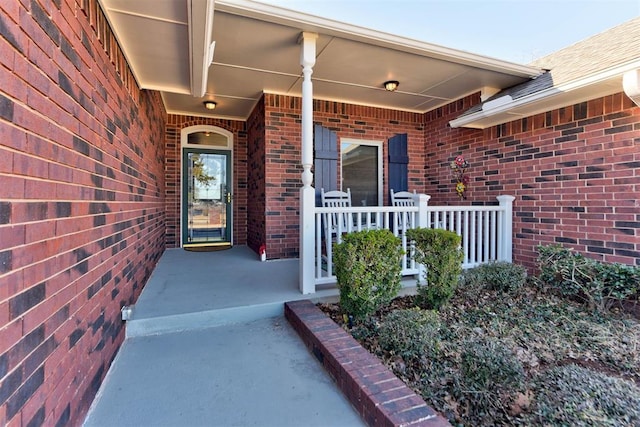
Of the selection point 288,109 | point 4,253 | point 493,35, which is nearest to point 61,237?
point 4,253

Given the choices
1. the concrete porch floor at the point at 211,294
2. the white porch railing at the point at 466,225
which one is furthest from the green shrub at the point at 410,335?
the white porch railing at the point at 466,225

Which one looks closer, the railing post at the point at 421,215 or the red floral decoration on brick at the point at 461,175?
the railing post at the point at 421,215

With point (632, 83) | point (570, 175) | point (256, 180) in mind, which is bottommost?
point (570, 175)

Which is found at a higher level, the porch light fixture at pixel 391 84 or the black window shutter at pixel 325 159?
the porch light fixture at pixel 391 84

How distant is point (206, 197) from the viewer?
6.34m

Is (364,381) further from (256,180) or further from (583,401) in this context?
(256,180)

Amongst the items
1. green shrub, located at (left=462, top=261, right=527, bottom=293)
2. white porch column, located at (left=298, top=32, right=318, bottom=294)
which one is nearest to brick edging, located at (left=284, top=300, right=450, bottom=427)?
white porch column, located at (left=298, top=32, right=318, bottom=294)

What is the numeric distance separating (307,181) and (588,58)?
3549 millimetres

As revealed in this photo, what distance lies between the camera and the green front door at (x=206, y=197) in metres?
6.17

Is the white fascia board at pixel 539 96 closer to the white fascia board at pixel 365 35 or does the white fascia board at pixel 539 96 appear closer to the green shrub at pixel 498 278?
the white fascia board at pixel 365 35

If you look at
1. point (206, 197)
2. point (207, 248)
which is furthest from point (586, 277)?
point (206, 197)

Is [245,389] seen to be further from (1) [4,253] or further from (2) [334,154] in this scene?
(2) [334,154]

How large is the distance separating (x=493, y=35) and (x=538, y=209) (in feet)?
12.5

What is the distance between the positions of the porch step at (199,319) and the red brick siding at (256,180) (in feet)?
6.65
